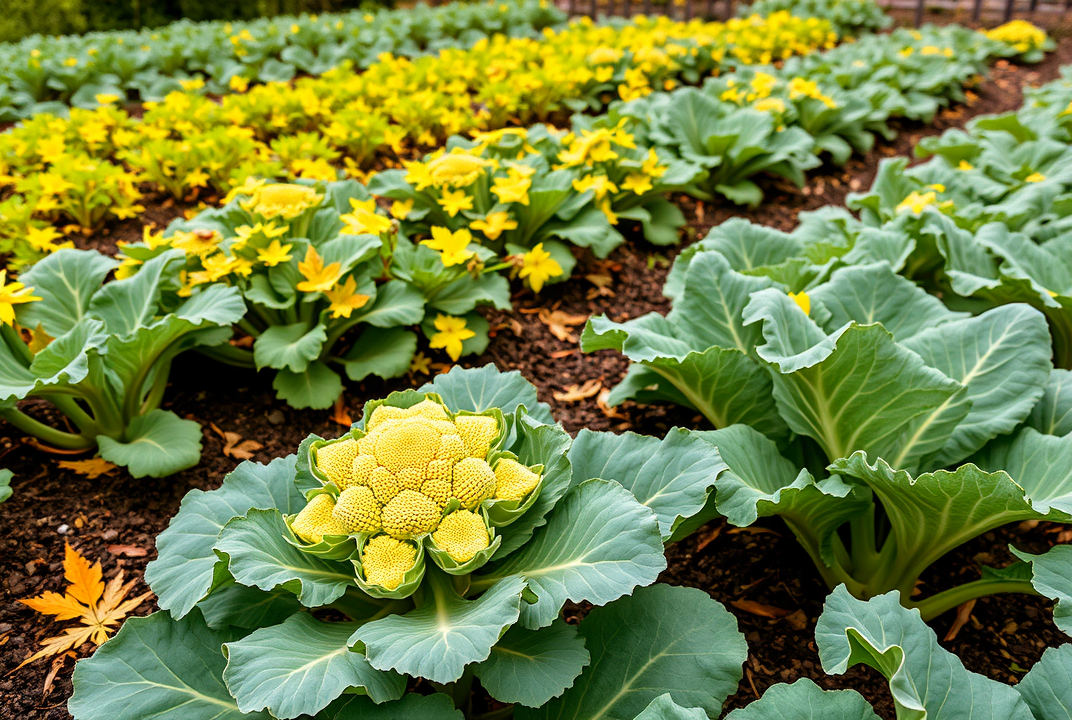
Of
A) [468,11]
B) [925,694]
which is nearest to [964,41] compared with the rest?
[468,11]

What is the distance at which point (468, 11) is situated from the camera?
9.95 meters

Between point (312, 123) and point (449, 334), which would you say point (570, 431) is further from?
point (312, 123)

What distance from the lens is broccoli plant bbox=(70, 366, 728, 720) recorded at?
1328 millimetres

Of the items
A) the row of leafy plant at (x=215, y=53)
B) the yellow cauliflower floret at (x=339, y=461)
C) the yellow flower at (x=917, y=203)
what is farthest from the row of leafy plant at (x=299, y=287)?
the row of leafy plant at (x=215, y=53)

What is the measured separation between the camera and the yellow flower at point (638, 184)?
385 centimetres

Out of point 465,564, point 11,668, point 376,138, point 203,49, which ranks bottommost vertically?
point 11,668

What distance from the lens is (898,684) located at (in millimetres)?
1143

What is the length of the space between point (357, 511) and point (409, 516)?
0.12 meters

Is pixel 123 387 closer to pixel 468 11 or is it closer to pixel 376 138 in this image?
pixel 376 138

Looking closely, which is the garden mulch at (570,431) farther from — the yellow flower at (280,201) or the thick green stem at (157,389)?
the yellow flower at (280,201)

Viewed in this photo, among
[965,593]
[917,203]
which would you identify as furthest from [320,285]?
[917,203]

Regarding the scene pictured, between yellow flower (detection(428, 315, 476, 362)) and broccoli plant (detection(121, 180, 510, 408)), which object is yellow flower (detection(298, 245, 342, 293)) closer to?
broccoli plant (detection(121, 180, 510, 408))

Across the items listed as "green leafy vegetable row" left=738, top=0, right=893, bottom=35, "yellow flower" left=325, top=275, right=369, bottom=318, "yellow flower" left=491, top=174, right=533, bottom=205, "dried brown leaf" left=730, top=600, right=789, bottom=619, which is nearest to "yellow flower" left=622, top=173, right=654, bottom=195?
"yellow flower" left=491, top=174, right=533, bottom=205

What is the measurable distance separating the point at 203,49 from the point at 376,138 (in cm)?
429
